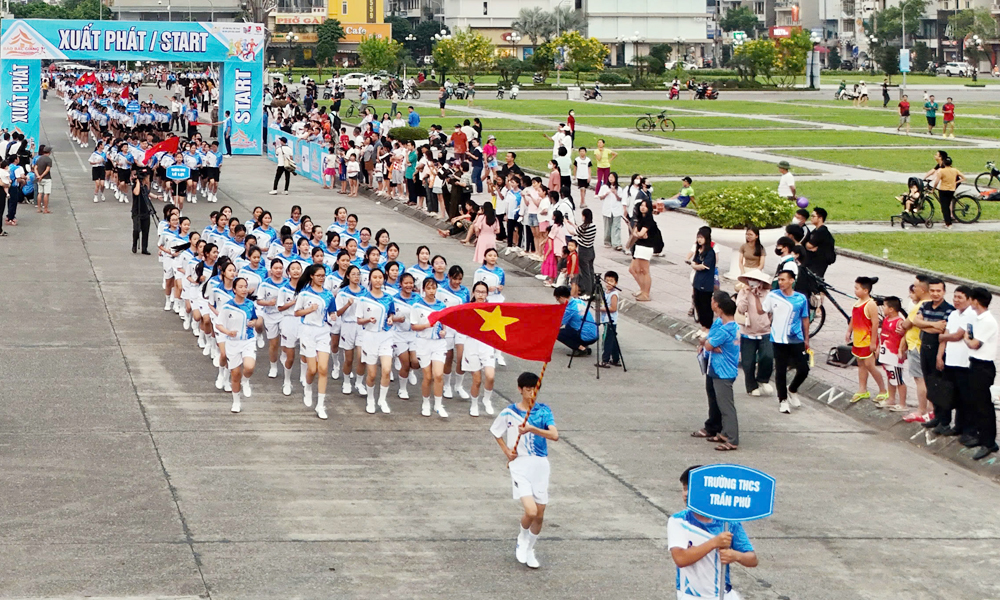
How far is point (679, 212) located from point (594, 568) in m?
22.4

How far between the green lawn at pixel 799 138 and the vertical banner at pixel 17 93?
925 inches

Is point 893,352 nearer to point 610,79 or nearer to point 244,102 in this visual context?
point 244,102

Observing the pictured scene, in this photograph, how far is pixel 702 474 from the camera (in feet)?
25.2

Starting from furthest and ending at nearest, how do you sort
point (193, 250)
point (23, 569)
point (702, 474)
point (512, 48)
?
1. point (512, 48)
2. point (193, 250)
3. point (23, 569)
4. point (702, 474)

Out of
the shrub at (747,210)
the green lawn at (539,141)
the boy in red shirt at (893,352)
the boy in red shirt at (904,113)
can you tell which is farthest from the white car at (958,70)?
the boy in red shirt at (893,352)

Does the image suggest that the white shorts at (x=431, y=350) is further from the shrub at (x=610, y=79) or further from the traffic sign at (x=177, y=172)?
the shrub at (x=610, y=79)

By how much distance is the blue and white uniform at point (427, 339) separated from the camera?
15453mm

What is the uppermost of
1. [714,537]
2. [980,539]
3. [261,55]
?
[261,55]

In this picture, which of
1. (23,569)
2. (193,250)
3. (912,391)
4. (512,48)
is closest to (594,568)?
(23,569)

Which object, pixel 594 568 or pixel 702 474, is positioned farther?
A: pixel 594 568

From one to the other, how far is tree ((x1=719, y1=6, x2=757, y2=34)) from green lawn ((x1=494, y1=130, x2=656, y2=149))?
427 feet

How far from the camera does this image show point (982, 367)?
13570mm

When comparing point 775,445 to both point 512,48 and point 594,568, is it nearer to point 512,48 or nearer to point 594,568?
point 594,568

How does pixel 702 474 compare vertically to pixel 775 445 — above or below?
above
